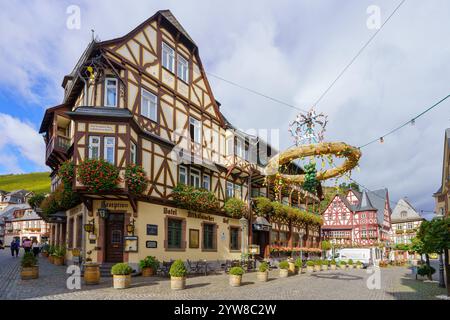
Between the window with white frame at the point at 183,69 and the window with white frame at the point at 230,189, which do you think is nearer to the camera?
the window with white frame at the point at 183,69

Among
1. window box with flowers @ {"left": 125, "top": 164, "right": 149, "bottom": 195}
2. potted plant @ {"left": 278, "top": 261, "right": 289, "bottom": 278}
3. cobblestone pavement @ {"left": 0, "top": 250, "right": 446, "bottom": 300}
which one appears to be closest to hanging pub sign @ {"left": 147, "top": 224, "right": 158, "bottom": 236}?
window box with flowers @ {"left": 125, "top": 164, "right": 149, "bottom": 195}

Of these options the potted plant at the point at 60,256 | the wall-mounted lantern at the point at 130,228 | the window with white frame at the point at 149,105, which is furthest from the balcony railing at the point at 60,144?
the wall-mounted lantern at the point at 130,228

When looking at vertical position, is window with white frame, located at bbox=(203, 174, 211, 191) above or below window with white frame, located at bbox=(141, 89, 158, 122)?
below

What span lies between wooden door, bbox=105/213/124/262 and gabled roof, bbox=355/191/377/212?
5289 centimetres

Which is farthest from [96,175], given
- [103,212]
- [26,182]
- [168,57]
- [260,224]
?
[26,182]

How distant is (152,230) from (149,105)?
691cm

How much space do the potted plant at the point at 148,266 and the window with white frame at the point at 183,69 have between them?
11.6m

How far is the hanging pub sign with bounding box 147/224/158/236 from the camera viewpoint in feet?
65.1

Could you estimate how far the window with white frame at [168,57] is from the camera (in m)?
22.8

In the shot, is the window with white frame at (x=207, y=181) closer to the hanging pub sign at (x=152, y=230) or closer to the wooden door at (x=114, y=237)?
the hanging pub sign at (x=152, y=230)

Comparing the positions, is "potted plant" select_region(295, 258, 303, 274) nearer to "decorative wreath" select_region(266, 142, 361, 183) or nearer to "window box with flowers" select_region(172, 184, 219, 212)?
"window box with flowers" select_region(172, 184, 219, 212)

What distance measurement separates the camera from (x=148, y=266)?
18.5 m

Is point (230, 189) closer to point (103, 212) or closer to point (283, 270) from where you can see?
point (283, 270)
